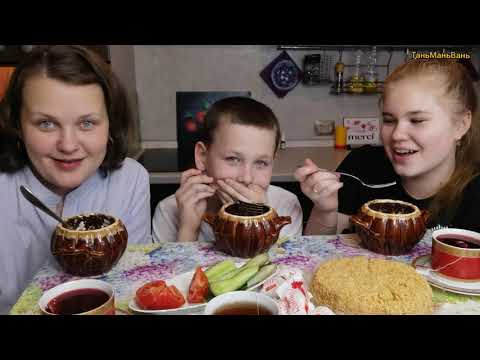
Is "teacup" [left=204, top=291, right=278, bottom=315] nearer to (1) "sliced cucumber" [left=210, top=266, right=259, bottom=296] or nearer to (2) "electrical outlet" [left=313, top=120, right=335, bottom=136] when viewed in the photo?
(1) "sliced cucumber" [left=210, top=266, right=259, bottom=296]

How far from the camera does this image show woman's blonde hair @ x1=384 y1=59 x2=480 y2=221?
1.07 m

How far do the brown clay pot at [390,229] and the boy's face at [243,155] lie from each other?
356mm

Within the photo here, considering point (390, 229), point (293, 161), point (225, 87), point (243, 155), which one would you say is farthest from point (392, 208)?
point (225, 87)

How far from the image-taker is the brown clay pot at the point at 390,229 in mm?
761

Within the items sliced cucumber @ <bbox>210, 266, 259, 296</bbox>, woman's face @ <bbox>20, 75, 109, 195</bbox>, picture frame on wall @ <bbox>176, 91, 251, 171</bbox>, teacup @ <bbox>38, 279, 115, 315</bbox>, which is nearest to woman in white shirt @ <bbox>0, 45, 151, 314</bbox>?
woman's face @ <bbox>20, 75, 109, 195</bbox>

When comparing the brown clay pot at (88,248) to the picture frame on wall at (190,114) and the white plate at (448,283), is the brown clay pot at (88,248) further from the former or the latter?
the picture frame on wall at (190,114)

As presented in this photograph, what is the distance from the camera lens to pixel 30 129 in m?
0.88

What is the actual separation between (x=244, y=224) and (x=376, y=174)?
2.13ft

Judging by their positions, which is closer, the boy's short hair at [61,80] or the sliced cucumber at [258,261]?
the sliced cucumber at [258,261]

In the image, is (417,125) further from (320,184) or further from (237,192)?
(237,192)

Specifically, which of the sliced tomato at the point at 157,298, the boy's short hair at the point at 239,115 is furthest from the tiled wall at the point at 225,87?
the sliced tomato at the point at 157,298
